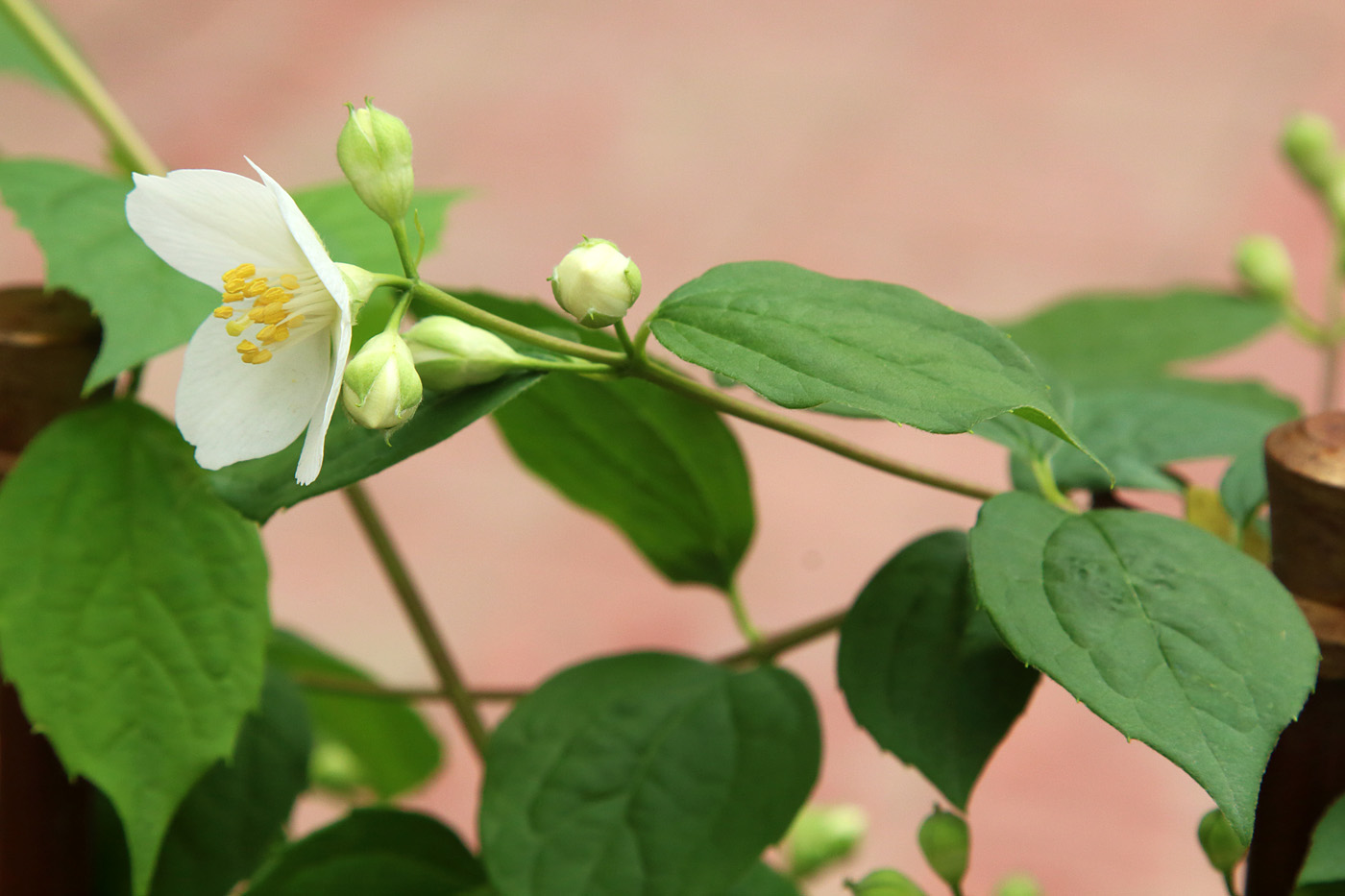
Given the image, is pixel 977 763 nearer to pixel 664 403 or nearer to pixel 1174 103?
pixel 664 403

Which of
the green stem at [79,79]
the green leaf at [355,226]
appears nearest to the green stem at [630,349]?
the green leaf at [355,226]

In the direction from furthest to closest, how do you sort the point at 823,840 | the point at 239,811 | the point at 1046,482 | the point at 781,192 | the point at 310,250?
the point at 781,192 < the point at 823,840 < the point at 239,811 < the point at 1046,482 < the point at 310,250

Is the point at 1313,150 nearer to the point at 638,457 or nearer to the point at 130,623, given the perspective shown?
the point at 638,457

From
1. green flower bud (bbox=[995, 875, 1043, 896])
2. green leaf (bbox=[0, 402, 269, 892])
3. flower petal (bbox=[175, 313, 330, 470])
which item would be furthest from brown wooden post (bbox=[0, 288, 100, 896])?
green flower bud (bbox=[995, 875, 1043, 896])

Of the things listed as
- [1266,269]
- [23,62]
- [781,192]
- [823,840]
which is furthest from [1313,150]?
[781,192]

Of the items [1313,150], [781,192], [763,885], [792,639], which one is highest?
[1313,150]

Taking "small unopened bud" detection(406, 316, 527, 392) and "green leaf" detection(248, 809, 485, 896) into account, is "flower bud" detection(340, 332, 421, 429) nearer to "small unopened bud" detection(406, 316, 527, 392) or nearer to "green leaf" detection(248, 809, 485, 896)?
"small unopened bud" detection(406, 316, 527, 392)
